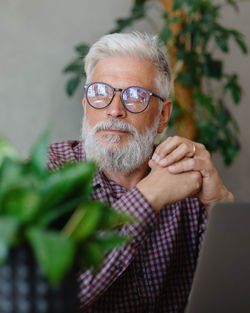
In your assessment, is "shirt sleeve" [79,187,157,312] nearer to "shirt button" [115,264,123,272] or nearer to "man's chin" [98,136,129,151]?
"shirt button" [115,264,123,272]

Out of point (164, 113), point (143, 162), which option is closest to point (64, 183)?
point (143, 162)

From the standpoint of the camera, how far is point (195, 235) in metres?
1.46

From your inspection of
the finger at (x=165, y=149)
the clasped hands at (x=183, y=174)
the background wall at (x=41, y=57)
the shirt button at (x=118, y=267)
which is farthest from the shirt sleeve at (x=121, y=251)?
the background wall at (x=41, y=57)

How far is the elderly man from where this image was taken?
127 cm

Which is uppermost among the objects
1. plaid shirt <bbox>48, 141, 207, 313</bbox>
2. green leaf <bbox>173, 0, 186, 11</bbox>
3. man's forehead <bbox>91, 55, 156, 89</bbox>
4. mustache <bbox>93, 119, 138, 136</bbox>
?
green leaf <bbox>173, 0, 186, 11</bbox>

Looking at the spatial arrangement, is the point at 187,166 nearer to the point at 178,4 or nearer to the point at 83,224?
the point at 83,224

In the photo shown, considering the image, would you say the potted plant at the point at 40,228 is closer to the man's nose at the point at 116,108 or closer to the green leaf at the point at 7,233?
the green leaf at the point at 7,233

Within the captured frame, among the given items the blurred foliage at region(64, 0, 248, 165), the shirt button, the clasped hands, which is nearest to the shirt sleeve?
the shirt button

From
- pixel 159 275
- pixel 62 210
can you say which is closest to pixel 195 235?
pixel 159 275

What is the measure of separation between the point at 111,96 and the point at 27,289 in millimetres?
982

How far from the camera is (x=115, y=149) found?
1.44 metres

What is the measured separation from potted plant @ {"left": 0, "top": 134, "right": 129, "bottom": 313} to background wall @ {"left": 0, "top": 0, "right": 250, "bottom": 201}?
238 centimetres

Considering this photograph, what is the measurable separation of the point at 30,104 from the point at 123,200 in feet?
6.72

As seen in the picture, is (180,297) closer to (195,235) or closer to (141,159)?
→ (195,235)
